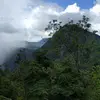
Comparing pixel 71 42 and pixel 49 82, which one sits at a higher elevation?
pixel 71 42

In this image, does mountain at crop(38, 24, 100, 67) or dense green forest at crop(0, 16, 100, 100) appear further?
mountain at crop(38, 24, 100, 67)

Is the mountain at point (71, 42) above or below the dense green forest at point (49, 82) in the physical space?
above

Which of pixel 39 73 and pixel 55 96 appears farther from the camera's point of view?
pixel 39 73

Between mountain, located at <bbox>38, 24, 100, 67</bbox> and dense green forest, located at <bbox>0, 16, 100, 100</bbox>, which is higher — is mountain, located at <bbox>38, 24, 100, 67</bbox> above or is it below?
above

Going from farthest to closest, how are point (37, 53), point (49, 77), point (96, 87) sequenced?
point (37, 53)
point (96, 87)
point (49, 77)

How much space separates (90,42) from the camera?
45.7 meters

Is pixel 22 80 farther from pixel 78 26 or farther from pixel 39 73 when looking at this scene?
pixel 78 26

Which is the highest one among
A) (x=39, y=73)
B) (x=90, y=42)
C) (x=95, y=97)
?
(x=90, y=42)

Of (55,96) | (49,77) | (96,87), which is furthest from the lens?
(96,87)

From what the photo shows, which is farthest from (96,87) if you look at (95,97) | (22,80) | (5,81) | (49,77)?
(5,81)

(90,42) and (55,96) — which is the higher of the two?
(90,42)

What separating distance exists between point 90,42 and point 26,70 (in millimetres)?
17030

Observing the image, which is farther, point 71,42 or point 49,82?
point 71,42

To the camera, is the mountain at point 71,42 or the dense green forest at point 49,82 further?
the mountain at point 71,42
